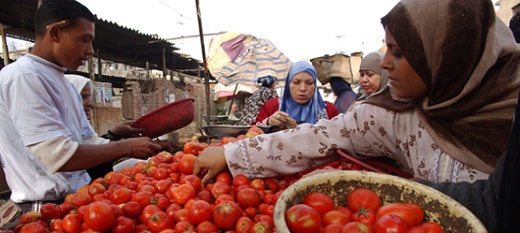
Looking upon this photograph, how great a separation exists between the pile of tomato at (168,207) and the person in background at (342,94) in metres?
3.19

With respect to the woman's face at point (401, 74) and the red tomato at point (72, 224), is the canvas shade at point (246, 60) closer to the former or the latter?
the woman's face at point (401, 74)

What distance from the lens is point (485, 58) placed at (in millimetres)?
1160

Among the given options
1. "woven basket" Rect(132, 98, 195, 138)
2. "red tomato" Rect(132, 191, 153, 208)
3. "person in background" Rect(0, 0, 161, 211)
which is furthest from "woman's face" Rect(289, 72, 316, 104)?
"red tomato" Rect(132, 191, 153, 208)

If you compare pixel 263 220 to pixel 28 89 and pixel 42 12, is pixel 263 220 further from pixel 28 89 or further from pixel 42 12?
pixel 42 12

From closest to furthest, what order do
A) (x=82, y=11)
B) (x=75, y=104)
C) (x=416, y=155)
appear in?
(x=416, y=155), (x=82, y=11), (x=75, y=104)

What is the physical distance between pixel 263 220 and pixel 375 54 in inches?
132

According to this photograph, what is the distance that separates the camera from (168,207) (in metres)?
1.41

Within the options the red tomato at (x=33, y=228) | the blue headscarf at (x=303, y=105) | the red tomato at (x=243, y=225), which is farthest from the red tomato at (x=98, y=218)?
the blue headscarf at (x=303, y=105)

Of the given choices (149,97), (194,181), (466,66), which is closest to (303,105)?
(194,181)

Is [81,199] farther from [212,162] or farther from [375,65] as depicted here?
[375,65]

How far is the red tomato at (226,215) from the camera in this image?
3.89 feet

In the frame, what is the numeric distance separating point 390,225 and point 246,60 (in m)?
6.21

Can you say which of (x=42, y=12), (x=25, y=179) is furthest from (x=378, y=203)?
(x=42, y=12)

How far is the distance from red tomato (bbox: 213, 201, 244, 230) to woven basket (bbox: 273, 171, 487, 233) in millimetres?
341
